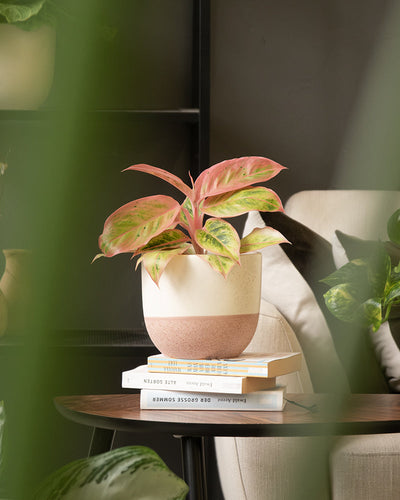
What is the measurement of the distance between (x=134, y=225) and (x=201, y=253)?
120mm

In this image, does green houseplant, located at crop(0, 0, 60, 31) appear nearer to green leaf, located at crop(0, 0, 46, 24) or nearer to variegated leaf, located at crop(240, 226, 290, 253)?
green leaf, located at crop(0, 0, 46, 24)

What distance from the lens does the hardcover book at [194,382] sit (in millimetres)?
798


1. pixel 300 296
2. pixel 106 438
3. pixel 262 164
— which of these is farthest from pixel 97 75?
pixel 300 296

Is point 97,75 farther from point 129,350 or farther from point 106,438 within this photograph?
point 129,350

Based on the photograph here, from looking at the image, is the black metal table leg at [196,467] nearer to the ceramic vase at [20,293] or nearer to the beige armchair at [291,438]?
the beige armchair at [291,438]

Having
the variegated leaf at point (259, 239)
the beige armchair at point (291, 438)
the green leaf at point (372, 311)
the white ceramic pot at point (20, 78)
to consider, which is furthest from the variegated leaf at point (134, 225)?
the green leaf at point (372, 311)

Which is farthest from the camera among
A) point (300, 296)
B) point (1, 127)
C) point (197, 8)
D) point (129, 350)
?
point (197, 8)

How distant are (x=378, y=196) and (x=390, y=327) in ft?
4.20

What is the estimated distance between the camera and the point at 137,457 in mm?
124

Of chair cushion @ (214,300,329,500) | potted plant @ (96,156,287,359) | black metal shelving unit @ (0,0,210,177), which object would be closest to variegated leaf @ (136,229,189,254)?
potted plant @ (96,156,287,359)

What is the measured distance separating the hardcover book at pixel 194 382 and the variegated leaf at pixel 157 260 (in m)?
0.14

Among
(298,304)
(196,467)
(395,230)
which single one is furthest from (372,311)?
(298,304)

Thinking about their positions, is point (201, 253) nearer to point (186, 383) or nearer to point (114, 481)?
point (186, 383)

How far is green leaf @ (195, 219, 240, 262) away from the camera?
76cm
